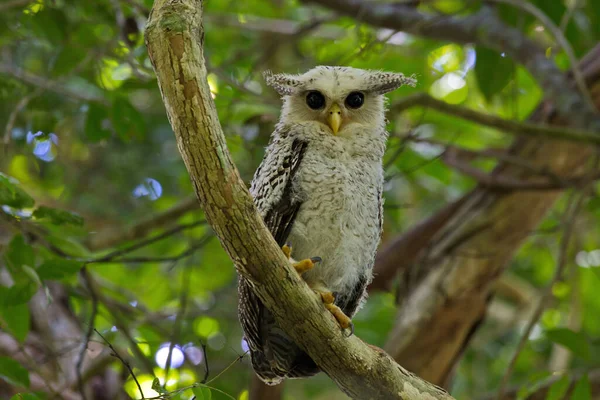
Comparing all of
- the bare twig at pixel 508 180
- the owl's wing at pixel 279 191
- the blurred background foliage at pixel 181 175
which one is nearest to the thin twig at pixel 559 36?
the blurred background foliage at pixel 181 175

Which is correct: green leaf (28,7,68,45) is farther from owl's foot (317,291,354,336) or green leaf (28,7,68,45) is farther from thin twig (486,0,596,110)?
thin twig (486,0,596,110)

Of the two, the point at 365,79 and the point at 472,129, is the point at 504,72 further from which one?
the point at 365,79

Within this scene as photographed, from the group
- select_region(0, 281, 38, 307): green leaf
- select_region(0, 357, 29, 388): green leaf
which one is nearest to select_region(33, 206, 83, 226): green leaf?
select_region(0, 281, 38, 307): green leaf

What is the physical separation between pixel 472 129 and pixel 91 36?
2973 millimetres

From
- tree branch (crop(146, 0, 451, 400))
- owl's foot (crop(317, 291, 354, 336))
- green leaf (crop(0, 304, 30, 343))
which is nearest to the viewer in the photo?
tree branch (crop(146, 0, 451, 400))

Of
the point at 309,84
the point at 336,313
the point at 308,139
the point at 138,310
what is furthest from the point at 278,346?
the point at 138,310

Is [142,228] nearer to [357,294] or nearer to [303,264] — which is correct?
[357,294]

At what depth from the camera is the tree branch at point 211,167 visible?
2133 mm

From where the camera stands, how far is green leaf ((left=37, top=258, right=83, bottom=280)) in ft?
9.91

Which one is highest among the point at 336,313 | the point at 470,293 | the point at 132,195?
the point at 132,195

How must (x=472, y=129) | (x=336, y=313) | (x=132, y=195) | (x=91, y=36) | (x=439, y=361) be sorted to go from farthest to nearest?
(x=132, y=195), (x=472, y=129), (x=439, y=361), (x=91, y=36), (x=336, y=313)

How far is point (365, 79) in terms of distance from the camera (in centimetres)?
336

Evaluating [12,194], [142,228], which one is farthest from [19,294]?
[142,228]

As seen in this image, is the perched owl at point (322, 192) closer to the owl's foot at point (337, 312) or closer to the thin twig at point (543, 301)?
the owl's foot at point (337, 312)
